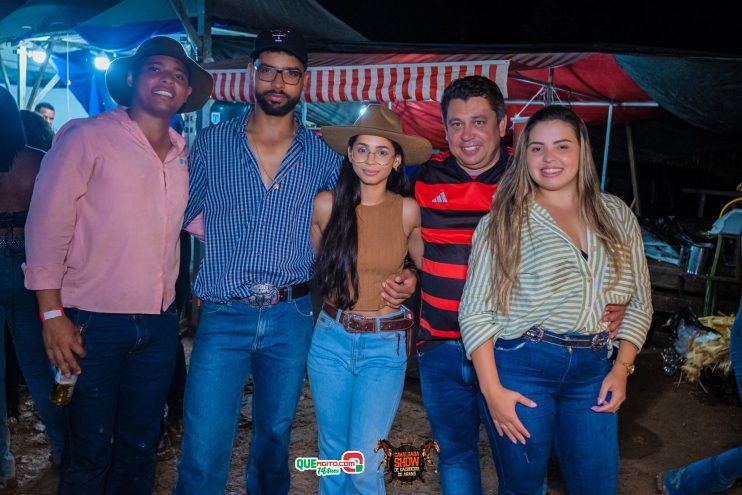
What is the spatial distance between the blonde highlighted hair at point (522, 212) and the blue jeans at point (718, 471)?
58.7 inches

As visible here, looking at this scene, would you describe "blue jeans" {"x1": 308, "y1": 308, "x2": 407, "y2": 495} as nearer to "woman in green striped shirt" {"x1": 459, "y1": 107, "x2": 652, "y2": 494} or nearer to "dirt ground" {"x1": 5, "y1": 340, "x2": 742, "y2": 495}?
"woman in green striped shirt" {"x1": 459, "y1": 107, "x2": 652, "y2": 494}

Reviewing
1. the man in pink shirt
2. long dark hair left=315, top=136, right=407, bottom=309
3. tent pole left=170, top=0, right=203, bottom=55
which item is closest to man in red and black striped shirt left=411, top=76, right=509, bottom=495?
long dark hair left=315, top=136, right=407, bottom=309

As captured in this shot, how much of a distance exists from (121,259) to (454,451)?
5.71 ft

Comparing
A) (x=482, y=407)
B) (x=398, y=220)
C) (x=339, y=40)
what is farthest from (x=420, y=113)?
(x=482, y=407)

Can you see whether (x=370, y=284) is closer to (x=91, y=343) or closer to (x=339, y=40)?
(x=91, y=343)

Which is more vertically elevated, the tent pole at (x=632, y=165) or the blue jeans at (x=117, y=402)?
the tent pole at (x=632, y=165)

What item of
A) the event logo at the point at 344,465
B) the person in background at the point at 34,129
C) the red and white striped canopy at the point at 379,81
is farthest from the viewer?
the red and white striped canopy at the point at 379,81

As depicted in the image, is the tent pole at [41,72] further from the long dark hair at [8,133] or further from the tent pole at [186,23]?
the long dark hair at [8,133]

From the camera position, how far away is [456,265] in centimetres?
262

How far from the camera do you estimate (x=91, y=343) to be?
7.98 feet

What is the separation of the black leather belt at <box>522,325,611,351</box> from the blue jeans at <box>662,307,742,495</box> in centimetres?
144

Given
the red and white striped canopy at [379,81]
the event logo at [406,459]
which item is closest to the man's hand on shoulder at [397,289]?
the event logo at [406,459]

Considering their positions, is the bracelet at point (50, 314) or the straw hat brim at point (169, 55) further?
the straw hat brim at point (169, 55)

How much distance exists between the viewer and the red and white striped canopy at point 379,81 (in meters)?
6.25
